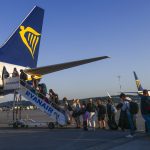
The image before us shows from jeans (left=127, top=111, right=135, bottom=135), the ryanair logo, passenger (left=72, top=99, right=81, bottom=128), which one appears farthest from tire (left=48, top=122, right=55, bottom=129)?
the ryanair logo

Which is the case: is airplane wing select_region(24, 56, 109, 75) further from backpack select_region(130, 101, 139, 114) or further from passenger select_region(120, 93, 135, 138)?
backpack select_region(130, 101, 139, 114)

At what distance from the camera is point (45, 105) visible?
1870 cm

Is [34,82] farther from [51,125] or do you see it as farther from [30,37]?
[30,37]

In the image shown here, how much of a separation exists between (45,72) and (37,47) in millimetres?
4241

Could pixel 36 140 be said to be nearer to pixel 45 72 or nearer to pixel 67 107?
pixel 67 107

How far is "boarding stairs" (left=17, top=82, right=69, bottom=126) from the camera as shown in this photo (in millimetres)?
18344

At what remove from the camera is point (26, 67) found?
75.1 ft

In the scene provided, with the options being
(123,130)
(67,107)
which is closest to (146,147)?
(123,130)

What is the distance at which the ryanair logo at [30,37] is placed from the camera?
74.2ft

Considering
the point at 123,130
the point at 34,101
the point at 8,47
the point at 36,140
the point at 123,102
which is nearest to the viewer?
the point at 36,140

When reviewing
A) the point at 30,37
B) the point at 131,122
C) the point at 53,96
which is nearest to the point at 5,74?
the point at 53,96

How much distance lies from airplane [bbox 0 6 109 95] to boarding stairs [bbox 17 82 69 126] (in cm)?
56

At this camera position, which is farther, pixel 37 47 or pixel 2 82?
pixel 37 47

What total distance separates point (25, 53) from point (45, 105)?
553 centimetres
